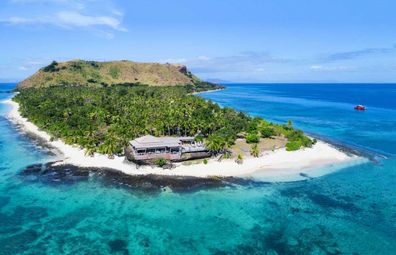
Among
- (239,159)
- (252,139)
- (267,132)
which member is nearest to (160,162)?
(239,159)

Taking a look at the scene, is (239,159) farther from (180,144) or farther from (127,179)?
(127,179)

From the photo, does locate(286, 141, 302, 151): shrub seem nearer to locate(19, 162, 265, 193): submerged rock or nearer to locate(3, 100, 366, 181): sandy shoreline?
locate(3, 100, 366, 181): sandy shoreline

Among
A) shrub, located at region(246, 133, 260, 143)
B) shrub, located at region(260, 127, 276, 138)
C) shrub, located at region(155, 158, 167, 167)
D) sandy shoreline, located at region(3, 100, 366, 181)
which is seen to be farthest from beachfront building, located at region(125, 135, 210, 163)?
shrub, located at region(260, 127, 276, 138)

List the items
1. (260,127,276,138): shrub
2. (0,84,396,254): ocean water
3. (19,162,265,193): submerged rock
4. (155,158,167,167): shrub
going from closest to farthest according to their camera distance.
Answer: (0,84,396,254): ocean water → (19,162,265,193): submerged rock → (155,158,167,167): shrub → (260,127,276,138): shrub

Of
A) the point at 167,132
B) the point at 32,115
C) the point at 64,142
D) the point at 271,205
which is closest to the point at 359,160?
the point at 271,205

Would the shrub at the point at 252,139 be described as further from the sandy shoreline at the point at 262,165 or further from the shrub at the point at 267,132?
the sandy shoreline at the point at 262,165

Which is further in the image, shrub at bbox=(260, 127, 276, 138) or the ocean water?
shrub at bbox=(260, 127, 276, 138)
